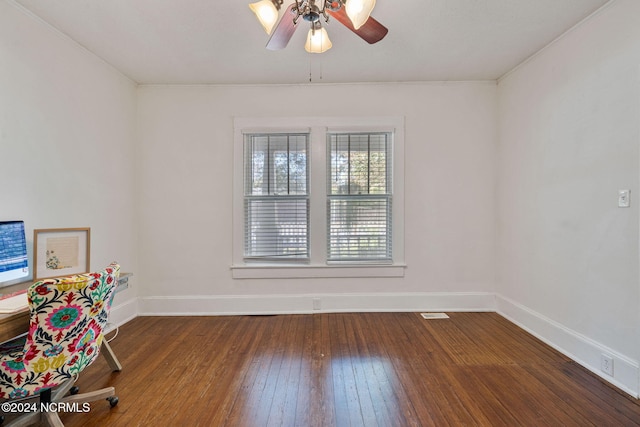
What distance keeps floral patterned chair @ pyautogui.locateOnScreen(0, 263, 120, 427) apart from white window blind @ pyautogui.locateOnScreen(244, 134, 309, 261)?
6.17 feet

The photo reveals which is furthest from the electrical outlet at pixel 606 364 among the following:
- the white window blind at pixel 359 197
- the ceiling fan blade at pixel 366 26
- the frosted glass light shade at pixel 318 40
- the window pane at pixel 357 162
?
the frosted glass light shade at pixel 318 40

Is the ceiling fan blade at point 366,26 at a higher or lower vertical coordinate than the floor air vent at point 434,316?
higher

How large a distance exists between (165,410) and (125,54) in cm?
308

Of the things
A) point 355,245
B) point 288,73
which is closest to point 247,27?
point 288,73

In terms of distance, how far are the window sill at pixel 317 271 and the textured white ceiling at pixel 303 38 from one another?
220cm

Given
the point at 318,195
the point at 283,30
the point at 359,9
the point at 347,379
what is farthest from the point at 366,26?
the point at 347,379

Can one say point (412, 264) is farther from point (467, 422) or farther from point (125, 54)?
point (125, 54)

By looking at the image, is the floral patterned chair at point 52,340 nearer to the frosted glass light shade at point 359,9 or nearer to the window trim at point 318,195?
the window trim at point 318,195

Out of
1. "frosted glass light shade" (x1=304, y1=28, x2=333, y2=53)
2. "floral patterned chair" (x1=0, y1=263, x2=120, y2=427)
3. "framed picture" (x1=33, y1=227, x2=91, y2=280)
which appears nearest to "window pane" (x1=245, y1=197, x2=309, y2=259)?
"framed picture" (x1=33, y1=227, x2=91, y2=280)

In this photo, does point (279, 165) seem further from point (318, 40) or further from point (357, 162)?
point (318, 40)

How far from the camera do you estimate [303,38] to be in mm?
2506

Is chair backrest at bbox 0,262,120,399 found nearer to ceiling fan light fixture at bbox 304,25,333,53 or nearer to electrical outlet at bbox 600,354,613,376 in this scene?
ceiling fan light fixture at bbox 304,25,333,53

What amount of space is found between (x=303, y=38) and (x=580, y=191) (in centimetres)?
267

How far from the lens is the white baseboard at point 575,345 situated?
1966mm
